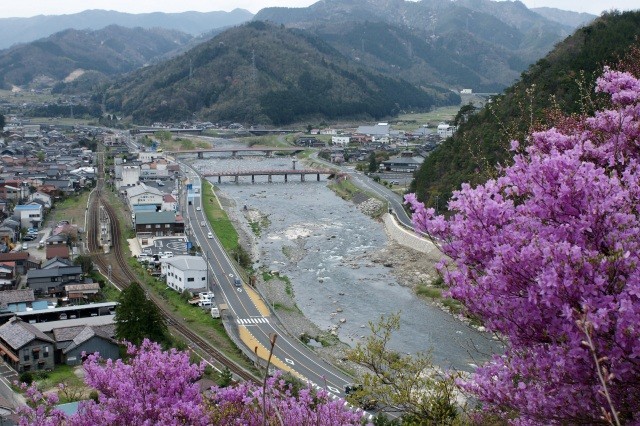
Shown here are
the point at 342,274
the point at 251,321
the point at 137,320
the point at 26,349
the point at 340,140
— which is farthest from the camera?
the point at 340,140

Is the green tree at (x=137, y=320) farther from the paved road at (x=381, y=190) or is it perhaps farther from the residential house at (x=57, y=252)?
the paved road at (x=381, y=190)

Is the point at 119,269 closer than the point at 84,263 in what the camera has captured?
No

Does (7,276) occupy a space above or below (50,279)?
below

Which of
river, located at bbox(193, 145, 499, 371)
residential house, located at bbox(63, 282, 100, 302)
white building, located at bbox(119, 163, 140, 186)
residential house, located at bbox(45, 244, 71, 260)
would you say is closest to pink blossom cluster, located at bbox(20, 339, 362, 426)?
river, located at bbox(193, 145, 499, 371)

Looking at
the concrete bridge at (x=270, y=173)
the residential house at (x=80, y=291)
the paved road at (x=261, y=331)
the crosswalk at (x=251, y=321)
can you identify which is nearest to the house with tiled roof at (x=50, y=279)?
the residential house at (x=80, y=291)

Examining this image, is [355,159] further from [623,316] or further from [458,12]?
[458,12]

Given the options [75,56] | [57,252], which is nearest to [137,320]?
[57,252]

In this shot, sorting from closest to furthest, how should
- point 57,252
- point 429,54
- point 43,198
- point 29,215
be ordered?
point 57,252, point 29,215, point 43,198, point 429,54

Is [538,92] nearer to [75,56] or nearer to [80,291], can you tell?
[80,291]
